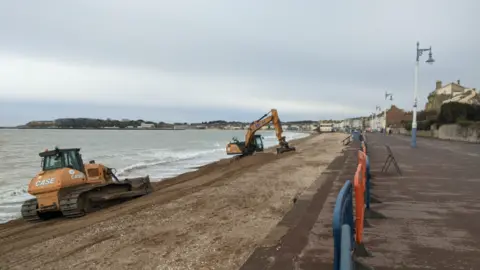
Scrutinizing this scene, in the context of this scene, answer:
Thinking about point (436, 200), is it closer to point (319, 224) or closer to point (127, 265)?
point (319, 224)

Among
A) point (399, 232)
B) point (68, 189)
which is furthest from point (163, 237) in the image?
point (68, 189)

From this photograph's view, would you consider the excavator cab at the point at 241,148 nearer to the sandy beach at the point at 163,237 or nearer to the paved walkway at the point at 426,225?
the sandy beach at the point at 163,237

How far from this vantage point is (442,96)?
88125 mm

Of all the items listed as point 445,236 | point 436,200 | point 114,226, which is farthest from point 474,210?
point 114,226

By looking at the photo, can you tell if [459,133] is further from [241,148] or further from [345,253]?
[345,253]

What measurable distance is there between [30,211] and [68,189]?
126cm

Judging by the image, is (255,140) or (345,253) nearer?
(345,253)

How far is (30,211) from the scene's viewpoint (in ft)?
40.0

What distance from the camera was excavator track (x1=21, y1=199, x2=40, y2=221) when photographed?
40.0 ft

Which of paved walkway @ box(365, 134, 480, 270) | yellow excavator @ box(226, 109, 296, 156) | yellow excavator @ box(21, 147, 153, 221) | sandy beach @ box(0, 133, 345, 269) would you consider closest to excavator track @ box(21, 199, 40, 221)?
yellow excavator @ box(21, 147, 153, 221)

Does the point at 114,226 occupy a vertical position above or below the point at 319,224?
below

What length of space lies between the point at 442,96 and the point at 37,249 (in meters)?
94.7

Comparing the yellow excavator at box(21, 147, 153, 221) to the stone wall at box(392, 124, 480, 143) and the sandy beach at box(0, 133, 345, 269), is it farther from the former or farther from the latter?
the stone wall at box(392, 124, 480, 143)

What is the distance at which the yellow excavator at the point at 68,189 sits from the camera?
12.1 meters
